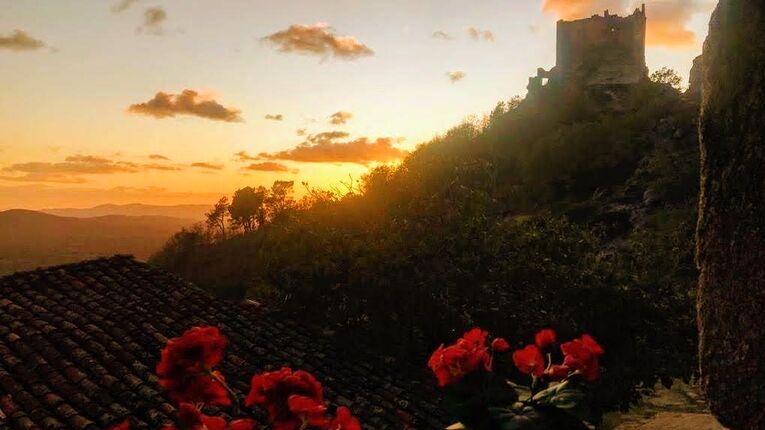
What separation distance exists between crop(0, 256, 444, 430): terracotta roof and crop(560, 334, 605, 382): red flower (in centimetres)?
882

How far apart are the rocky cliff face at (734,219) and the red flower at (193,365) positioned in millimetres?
2261

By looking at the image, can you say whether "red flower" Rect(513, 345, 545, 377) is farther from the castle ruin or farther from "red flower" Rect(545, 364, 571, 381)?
the castle ruin

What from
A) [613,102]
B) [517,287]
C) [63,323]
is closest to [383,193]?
[517,287]

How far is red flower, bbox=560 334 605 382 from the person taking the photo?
2635mm

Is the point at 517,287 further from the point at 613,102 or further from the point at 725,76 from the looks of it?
the point at 613,102

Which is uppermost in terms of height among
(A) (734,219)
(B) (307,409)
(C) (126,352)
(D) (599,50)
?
(D) (599,50)

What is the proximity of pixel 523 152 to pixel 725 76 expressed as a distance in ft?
145

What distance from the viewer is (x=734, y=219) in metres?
2.79

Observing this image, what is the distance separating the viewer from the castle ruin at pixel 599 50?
2092 inches

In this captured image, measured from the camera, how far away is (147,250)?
6152 inches

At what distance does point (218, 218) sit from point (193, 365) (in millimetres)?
88690

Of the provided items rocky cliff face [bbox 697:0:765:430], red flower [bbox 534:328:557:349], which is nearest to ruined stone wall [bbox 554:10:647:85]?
rocky cliff face [bbox 697:0:765:430]

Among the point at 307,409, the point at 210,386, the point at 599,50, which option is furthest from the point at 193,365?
the point at 599,50

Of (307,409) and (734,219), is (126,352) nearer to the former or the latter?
(307,409)
